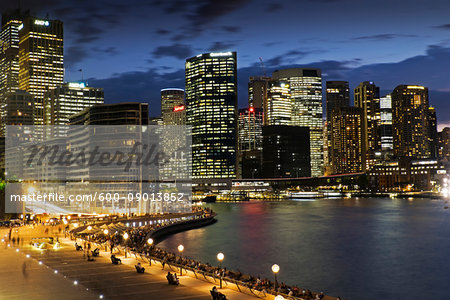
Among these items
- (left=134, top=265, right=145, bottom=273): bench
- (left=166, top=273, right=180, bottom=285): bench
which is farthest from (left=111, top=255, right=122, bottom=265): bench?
(left=166, top=273, right=180, bottom=285): bench

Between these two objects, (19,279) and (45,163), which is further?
(45,163)

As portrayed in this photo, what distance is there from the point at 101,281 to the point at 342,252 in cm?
3930

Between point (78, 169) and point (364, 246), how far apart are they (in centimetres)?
10295

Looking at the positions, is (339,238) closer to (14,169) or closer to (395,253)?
(395,253)

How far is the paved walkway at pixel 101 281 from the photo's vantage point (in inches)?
961

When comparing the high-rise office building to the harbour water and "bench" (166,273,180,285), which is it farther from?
"bench" (166,273,180,285)

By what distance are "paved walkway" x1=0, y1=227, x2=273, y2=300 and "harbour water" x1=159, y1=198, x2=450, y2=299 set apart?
16627mm

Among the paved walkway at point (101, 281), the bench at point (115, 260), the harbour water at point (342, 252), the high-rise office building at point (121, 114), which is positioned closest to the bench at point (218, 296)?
the paved walkway at point (101, 281)

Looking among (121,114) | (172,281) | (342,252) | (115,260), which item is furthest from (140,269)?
(121,114)

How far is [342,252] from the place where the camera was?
60344 mm

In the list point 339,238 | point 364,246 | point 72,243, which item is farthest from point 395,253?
point 72,243

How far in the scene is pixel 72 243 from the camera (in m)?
45.2

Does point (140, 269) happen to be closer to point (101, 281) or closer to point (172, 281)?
point (101, 281)

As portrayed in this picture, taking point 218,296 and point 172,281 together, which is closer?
point 218,296
